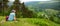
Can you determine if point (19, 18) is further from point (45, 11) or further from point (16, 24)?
point (45, 11)

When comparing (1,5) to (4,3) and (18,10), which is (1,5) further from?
(18,10)

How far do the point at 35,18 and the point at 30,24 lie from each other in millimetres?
127

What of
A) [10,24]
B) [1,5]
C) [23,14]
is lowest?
[10,24]

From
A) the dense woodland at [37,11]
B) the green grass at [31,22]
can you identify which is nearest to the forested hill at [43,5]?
the dense woodland at [37,11]

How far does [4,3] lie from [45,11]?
0.67 metres

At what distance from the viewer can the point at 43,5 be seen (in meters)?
2.05

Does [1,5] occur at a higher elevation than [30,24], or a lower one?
higher

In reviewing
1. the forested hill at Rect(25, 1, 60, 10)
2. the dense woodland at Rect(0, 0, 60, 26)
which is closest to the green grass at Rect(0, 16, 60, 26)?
the dense woodland at Rect(0, 0, 60, 26)

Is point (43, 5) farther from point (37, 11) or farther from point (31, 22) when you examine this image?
point (31, 22)

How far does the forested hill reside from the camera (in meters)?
2.04

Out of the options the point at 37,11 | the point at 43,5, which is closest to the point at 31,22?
the point at 37,11

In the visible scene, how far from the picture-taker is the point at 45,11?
2053 millimetres

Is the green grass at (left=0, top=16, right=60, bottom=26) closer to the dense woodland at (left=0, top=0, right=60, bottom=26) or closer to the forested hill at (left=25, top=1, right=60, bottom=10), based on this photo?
the dense woodland at (left=0, top=0, right=60, bottom=26)

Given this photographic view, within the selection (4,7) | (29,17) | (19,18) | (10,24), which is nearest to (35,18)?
(29,17)
